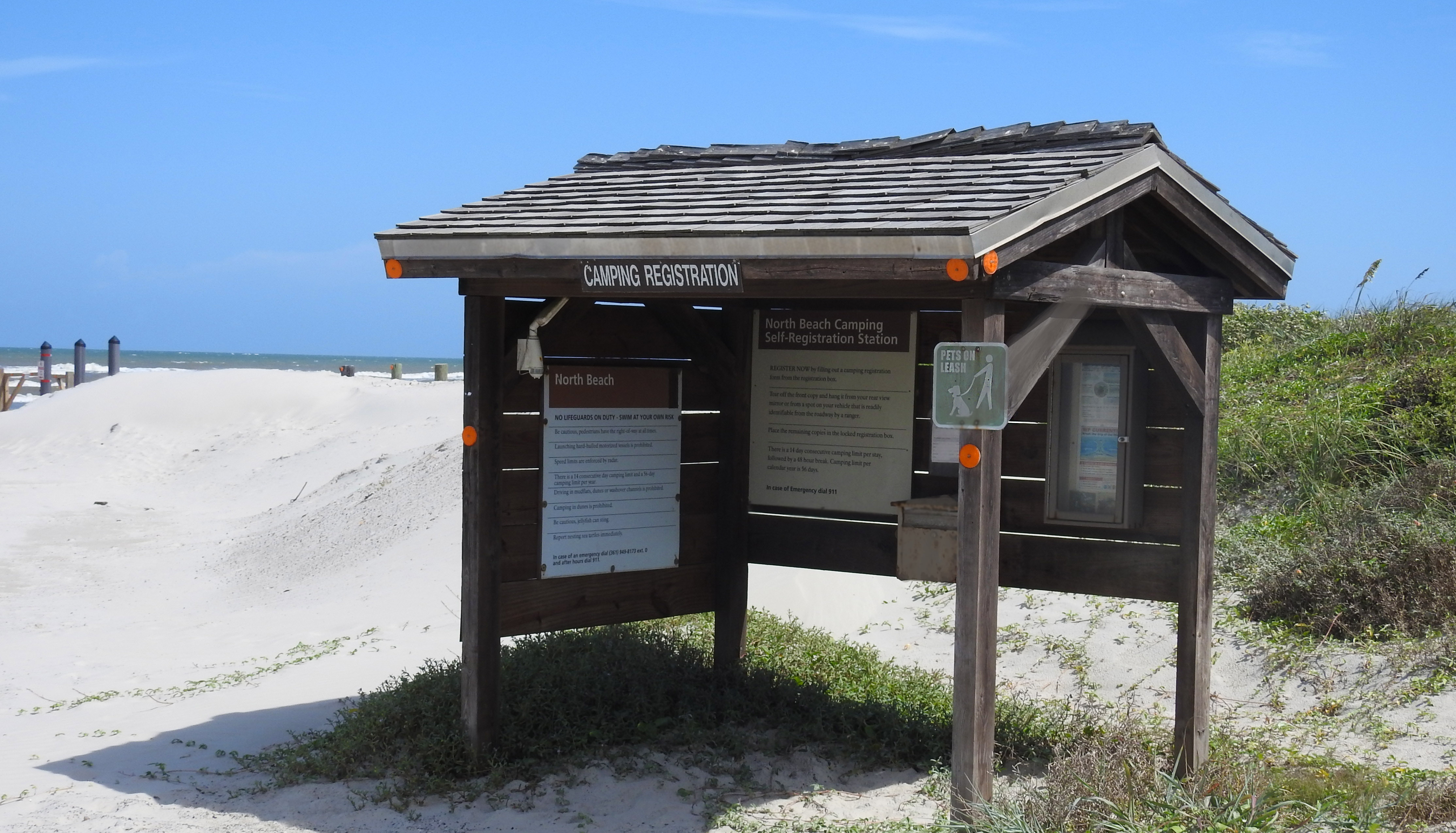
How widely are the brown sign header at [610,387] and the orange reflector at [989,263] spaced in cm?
271

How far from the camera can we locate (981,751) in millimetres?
4871

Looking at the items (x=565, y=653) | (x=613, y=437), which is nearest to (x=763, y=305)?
(x=613, y=437)

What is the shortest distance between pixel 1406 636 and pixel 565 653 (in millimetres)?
5013

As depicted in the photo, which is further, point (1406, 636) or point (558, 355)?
point (1406, 636)

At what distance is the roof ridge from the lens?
5.73m

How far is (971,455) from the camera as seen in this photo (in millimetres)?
4738

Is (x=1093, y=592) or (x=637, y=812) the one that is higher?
(x=1093, y=592)

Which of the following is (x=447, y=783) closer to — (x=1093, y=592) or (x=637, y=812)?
(x=637, y=812)

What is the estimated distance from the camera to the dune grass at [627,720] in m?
6.11

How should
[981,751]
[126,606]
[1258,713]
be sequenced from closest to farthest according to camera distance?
[981,751] → [1258,713] → [126,606]

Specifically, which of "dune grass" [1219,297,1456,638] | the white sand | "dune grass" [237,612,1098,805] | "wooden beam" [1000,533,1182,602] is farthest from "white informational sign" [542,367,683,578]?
"dune grass" [1219,297,1456,638]

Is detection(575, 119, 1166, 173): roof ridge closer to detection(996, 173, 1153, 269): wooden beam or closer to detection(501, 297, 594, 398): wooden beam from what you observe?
detection(996, 173, 1153, 269): wooden beam

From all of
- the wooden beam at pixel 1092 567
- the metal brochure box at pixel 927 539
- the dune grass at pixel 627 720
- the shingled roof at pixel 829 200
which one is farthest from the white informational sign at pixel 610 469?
the wooden beam at pixel 1092 567

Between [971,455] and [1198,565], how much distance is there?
75.3 inches
